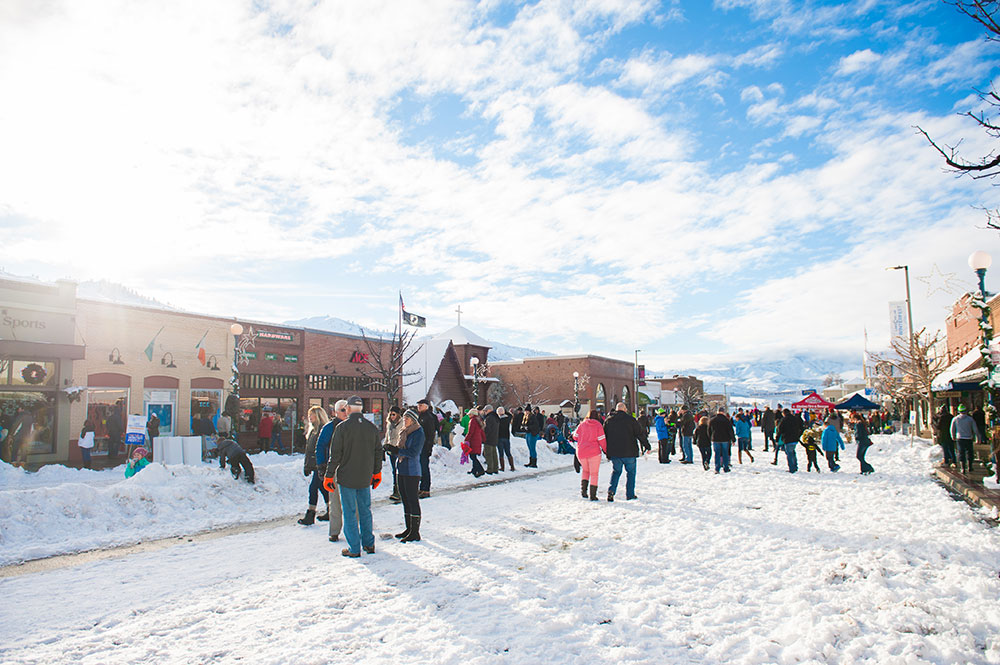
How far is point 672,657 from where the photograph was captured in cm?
434

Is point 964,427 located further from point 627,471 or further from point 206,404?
point 206,404

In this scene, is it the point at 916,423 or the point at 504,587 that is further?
the point at 916,423

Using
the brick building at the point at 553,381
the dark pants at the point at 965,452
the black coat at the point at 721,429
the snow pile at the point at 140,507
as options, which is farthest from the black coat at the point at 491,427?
the brick building at the point at 553,381

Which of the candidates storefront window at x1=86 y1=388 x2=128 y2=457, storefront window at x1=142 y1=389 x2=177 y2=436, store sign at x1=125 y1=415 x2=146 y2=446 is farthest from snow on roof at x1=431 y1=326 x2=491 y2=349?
store sign at x1=125 y1=415 x2=146 y2=446

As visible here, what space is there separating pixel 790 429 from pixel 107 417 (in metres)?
22.8

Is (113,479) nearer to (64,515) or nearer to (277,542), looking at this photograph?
(64,515)

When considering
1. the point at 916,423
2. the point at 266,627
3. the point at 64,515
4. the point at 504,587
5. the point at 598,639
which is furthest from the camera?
the point at 916,423

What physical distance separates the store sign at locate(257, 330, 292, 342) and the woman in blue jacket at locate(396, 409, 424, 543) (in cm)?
2171

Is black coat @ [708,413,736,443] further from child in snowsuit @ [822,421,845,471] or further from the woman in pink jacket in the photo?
the woman in pink jacket

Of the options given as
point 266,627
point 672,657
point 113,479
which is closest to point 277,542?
point 266,627

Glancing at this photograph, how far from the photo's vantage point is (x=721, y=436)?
16703mm

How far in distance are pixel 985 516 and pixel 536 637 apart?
8874mm

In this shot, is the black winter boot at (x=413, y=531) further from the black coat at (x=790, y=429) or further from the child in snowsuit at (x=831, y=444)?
the child in snowsuit at (x=831, y=444)

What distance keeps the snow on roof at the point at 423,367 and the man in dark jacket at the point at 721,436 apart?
26.3 m
